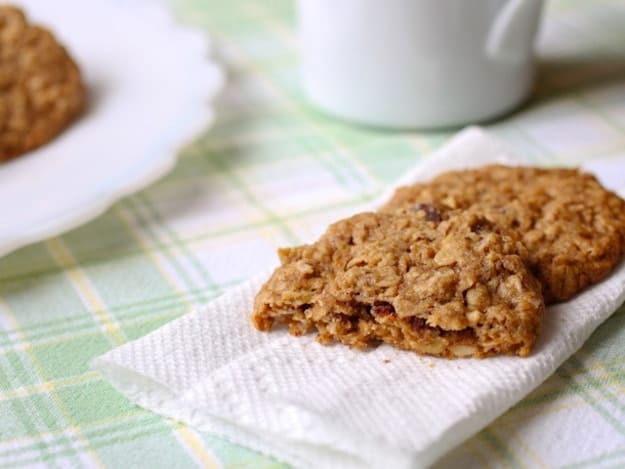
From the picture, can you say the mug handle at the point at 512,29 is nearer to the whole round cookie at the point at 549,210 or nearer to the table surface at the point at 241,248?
the table surface at the point at 241,248

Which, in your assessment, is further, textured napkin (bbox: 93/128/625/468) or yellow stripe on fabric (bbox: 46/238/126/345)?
yellow stripe on fabric (bbox: 46/238/126/345)

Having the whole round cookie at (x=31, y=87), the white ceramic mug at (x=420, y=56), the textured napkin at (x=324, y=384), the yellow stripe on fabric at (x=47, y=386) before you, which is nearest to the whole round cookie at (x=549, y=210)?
the textured napkin at (x=324, y=384)

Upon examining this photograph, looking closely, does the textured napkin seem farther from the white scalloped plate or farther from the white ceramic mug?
the white ceramic mug

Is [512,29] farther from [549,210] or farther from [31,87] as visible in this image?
[31,87]

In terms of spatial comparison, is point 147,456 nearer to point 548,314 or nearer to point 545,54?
point 548,314

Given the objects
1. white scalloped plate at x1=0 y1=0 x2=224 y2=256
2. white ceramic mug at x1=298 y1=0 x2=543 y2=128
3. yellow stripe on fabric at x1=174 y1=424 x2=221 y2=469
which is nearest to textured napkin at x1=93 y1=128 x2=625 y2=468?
yellow stripe on fabric at x1=174 y1=424 x2=221 y2=469

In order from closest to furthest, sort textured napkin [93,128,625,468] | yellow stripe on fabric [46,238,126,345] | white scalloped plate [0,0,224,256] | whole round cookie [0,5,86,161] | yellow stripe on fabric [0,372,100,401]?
textured napkin [93,128,625,468], yellow stripe on fabric [0,372,100,401], yellow stripe on fabric [46,238,126,345], white scalloped plate [0,0,224,256], whole round cookie [0,5,86,161]

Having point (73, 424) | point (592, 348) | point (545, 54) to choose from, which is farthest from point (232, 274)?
point (545, 54)
